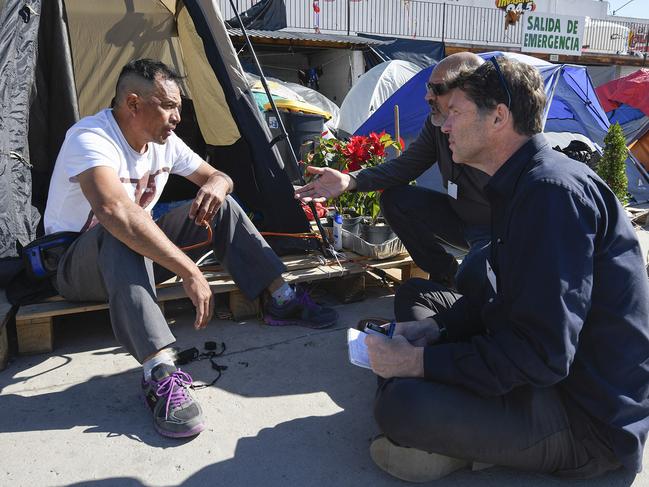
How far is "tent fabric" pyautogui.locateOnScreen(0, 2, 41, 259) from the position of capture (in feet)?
9.72

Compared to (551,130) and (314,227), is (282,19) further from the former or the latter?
(314,227)

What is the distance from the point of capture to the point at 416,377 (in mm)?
1690

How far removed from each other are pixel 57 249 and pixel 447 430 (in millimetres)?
1892

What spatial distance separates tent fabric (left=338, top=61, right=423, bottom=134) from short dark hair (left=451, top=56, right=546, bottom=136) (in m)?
8.47


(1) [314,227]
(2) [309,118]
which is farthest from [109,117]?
(2) [309,118]

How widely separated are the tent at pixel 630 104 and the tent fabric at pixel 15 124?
25.3 feet

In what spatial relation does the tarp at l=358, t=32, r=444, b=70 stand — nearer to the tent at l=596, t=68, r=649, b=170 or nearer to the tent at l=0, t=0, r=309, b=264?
the tent at l=596, t=68, r=649, b=170

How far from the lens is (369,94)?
1023cm

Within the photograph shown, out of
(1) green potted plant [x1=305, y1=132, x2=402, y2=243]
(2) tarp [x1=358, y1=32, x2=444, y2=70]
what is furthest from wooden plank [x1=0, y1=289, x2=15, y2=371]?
(2) tarp [x1=358, y1=32, x2=444, y2=70]

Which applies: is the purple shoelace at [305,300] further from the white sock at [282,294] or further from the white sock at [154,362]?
the white sock at [154,362]

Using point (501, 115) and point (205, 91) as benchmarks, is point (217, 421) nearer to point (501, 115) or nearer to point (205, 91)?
point (501, 115)

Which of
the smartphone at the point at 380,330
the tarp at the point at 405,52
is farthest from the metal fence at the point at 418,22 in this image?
the smartphone at the point at 380,330

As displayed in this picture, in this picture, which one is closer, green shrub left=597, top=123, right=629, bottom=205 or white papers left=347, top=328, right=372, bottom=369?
white papers left=347, top=328, right=372, bottom=369

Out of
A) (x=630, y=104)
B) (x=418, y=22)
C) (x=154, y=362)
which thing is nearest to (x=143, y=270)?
(x=154, y=362)
